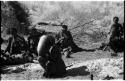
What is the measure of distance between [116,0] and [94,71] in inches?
476

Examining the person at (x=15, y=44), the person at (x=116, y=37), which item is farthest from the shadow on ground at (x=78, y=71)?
the person at (x=15, y=44)

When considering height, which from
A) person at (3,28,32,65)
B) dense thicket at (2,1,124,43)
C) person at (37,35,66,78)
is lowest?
dense thicket at (2,1,124,43)

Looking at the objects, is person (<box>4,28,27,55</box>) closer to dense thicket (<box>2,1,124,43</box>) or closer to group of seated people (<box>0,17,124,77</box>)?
group of seated people (<box>0,17,124,77</box>)

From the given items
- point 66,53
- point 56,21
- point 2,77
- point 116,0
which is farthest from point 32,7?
point 2,77

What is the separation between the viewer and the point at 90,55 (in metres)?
13.2

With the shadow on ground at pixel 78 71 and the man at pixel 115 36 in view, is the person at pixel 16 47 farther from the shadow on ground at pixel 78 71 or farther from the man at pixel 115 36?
the man at pixel 115 36

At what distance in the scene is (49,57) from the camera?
9430 millimetres

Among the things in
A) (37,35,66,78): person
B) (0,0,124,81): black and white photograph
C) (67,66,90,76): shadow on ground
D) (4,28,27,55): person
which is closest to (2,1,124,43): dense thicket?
(0,0,124,81): black and white photograph

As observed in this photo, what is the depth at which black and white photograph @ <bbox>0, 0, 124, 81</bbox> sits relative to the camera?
30.8ft

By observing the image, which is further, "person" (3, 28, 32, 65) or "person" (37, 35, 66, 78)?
"person" (3, 28, 32, 65)

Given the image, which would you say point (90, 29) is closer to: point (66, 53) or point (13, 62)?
point (66, 53)

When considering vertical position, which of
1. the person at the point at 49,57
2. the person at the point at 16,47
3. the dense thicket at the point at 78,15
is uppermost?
the person at the point at 49,57

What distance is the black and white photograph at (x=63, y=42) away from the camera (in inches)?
370

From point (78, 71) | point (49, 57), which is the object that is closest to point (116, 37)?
point (78, 71)
